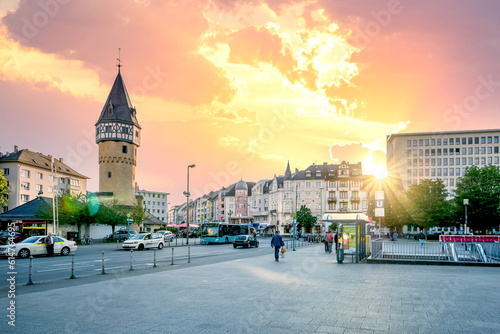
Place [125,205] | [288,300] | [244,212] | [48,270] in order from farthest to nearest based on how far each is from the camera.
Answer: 1. [244,212]
2. [125,205]
3. [48,270]
4. [288,300]

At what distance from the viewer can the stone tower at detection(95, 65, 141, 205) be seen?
270ft

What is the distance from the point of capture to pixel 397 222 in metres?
82.4

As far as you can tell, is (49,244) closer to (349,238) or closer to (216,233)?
(349,238)

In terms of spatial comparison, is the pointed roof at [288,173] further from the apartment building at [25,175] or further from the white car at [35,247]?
the white car at [35,247]

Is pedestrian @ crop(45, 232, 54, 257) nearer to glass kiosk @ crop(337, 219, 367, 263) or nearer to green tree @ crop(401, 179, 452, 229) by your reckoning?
glass kiosk @ crop(337, 219, 367, 263)

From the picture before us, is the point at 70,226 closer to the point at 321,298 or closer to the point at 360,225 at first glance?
the point at 360,225

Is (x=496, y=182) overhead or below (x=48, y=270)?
overhead

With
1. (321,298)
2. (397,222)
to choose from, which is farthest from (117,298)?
(397,222)

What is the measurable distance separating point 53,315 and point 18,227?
51496 mm

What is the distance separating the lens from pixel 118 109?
8362 cm

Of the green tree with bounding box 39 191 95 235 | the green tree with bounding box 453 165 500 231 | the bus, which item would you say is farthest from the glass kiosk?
the green tree with bounding box 453 165 500 231

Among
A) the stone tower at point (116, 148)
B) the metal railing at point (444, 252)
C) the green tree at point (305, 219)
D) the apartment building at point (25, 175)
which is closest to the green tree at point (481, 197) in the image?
the green tree at point (305, 219)

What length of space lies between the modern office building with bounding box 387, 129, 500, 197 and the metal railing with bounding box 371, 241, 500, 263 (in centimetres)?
10316

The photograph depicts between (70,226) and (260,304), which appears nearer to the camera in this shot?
(260,304)
